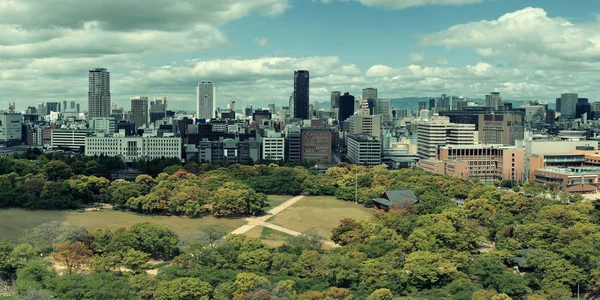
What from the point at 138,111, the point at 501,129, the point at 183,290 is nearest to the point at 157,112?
the point at 138,111

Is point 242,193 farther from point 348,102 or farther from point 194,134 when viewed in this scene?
point 348,102

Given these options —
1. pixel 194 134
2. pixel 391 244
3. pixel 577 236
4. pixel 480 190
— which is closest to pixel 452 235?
pixel 391 244

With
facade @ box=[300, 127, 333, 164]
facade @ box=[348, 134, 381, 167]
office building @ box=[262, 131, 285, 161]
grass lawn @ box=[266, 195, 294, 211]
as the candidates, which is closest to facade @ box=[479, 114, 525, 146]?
facade @ box=[348, 134, 381, 167]

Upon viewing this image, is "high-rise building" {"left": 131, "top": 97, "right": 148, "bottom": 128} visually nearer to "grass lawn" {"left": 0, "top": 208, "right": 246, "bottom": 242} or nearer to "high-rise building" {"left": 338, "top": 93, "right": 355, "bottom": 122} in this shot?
"high-rise building" {"left": 338, "top": 93, "right": 355, "bottom": 122}

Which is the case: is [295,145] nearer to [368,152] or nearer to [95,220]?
[368,152]

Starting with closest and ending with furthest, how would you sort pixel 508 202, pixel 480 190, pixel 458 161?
1. pixel 508 202
2. pixel 480 190
3. pixel 458 161

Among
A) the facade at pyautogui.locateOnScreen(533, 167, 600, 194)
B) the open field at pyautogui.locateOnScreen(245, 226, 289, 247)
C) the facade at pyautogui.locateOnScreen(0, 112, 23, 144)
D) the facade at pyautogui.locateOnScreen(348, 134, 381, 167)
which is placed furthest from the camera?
the facade at pyautogui.locateOnScreen(0, 112, 23, 144)
